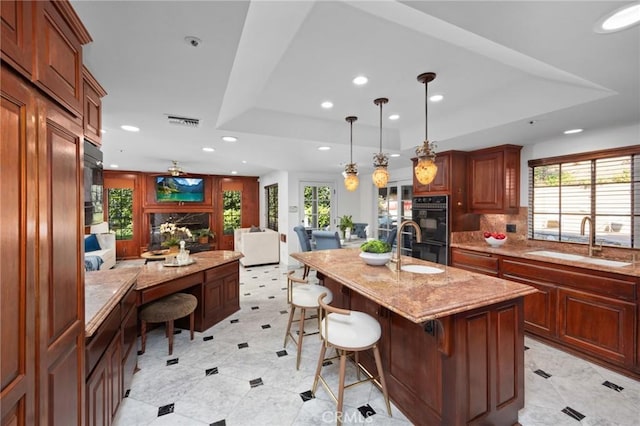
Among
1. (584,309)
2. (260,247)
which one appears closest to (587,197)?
(584,309)

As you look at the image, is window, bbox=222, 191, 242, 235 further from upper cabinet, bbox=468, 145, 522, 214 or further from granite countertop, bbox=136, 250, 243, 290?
upper cabinet, bbox=468, 145, 522, 214

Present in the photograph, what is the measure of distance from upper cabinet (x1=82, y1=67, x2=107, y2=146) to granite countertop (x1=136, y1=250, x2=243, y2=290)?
133 cm

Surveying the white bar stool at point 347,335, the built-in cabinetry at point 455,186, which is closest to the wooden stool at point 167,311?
the white bar stool at point 347,335

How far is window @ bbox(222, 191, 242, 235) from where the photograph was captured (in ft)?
27.7

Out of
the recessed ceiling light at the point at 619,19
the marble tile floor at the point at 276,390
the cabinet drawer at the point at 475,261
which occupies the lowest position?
the marble tile floor at the point at 276,390

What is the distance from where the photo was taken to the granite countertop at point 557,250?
2408 mm

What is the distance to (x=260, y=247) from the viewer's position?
6453 mm

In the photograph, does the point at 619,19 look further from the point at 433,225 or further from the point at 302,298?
the point at 433,225

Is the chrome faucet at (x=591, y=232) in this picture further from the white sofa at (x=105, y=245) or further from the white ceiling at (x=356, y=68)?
the white sofa at (x=105, y=245)

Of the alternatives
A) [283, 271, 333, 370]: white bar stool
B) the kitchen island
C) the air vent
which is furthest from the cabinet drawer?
the air vent

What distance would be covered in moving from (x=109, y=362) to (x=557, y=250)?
459 centimetres

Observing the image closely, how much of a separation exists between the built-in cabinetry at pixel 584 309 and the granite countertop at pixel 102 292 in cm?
382

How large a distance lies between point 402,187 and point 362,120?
302 centimetres

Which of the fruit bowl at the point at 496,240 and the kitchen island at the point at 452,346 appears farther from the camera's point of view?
the fruit bowl at the point at 496,240
